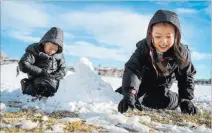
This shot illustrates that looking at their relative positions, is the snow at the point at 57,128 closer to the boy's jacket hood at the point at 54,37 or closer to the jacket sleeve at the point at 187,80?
the jacket sleeve at the point at 187,80

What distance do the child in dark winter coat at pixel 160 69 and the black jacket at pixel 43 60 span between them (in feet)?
6.22

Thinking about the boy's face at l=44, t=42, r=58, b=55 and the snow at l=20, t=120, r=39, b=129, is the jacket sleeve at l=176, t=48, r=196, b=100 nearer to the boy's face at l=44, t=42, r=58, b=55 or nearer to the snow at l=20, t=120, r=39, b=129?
the boy's face at l=44, t=42, r=58, b=55

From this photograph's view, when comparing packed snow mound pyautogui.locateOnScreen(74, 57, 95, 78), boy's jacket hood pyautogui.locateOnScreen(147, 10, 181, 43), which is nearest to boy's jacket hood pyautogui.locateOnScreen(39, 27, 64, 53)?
packed snow mound pyautogui.locateOnScreen(74, 57, 95, 78)

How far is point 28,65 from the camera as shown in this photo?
23.8 ft

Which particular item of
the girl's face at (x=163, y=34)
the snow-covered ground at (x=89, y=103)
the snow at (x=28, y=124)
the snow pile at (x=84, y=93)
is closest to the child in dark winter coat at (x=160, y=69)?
the girl's face at (x=163, y=34)

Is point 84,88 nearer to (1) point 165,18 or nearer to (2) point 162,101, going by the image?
(2) point 162,101

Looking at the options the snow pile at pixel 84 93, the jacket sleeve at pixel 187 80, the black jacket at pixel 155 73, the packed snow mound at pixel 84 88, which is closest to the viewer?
the black jacket at pixel 155 73

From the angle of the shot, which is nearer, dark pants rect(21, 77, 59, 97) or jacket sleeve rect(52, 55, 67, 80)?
dark pants rect(21, 77, 59, 97)

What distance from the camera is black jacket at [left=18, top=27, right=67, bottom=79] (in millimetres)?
7309

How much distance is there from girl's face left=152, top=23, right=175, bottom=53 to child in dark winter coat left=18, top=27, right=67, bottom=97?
8.10ft

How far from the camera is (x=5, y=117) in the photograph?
4.38 metres

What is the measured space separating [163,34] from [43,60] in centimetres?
285

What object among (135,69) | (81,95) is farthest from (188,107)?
(81,95)

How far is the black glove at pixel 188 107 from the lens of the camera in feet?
20.1
